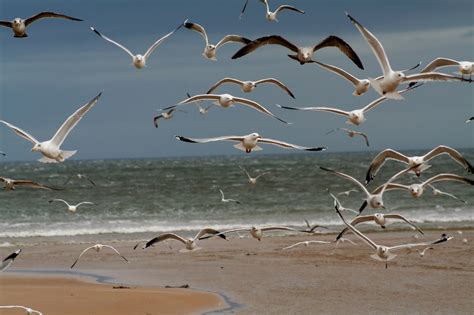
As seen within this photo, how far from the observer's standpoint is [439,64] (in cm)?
1672

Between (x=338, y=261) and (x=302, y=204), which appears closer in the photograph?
(x=338, y=261)

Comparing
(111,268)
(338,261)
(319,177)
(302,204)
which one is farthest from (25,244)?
(319,177)

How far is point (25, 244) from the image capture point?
1123 inches

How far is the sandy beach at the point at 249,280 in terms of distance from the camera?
16.4 m

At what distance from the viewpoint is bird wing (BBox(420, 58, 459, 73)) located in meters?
16.4

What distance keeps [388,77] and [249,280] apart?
19.2 feet

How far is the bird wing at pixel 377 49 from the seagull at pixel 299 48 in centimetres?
32

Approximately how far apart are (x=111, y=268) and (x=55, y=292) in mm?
3860

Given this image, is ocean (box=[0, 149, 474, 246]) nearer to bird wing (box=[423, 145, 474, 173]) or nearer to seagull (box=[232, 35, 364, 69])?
bird wing (box=[423, 145, 474, 173])

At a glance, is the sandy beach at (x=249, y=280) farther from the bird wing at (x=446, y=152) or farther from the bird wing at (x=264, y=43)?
the bird wing at (x=264, y=43)

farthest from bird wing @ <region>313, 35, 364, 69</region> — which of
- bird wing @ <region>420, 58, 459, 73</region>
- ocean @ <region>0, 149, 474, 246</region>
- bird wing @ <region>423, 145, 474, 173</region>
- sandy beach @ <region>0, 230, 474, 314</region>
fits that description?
ocean @ <region>0, 149, 474, 246</region>

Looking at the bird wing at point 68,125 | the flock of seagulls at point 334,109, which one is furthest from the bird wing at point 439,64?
the bird wing at point 68,125

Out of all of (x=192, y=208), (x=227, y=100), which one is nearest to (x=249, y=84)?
(x=227, y=100)

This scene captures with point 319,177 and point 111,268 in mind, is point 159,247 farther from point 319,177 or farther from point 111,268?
point 319,177
